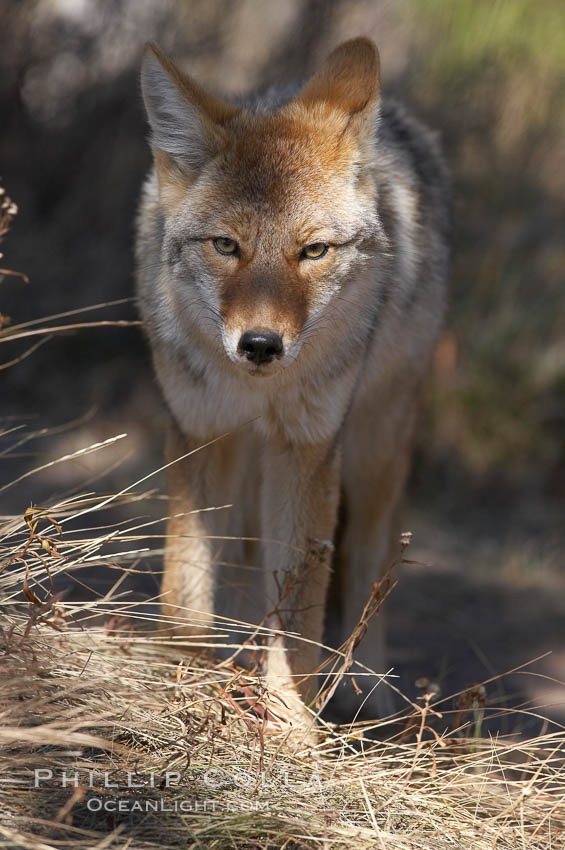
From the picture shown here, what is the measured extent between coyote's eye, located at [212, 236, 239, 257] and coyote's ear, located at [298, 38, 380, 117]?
68 cm

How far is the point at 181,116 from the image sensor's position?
3.11 metres

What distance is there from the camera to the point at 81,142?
24.3ft

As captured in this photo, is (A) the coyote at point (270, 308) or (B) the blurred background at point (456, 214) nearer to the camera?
(A) the coyote at point (270, 308)

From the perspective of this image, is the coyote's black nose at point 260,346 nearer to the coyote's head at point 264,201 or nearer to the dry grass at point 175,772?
the coyote's head at point 264,201

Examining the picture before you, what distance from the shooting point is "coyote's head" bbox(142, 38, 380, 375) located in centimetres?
280

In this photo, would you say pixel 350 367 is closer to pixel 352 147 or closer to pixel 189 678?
pixel 352 147

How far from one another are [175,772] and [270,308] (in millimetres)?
1356

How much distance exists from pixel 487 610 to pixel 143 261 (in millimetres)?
3117

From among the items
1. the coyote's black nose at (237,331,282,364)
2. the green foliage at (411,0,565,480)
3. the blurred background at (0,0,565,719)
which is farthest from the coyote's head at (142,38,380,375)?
the green foliage at (411,0,565,480)

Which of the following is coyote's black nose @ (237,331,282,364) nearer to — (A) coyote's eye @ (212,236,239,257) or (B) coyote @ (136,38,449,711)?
(B) coyote @ (136,38,449,711)

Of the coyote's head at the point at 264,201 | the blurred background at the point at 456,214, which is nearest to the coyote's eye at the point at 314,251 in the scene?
the coyote's head at the point at 264,201

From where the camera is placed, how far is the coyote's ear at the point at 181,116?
3070mm

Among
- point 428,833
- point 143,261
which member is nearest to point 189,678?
point 428,833

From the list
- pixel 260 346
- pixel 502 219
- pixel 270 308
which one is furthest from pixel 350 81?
pixel 502 219
